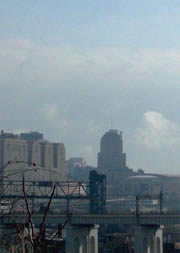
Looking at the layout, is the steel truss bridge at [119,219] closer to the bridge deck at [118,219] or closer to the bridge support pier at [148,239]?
the bridge deck at [118,219]

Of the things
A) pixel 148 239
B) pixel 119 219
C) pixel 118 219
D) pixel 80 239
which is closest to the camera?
pixel 80 239

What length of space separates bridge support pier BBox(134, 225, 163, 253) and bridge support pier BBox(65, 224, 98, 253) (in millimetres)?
4544

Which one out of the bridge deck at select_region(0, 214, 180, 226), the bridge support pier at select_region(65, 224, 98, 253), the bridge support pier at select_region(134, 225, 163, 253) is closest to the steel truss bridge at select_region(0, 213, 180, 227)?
the bridge deck at select_region(0, 214, 180, 226)

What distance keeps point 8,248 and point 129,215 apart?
289 ft

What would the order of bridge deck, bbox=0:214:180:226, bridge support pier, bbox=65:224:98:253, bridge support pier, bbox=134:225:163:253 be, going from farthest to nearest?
1. bridge deck, bbox=0:214:180:226
2. bridge support pier, bbox=134:225:163:253
3. bridge support pier, bbox=65:224:98:253

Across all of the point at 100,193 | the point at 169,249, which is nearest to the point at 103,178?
the point at 100,193

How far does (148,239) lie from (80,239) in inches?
291

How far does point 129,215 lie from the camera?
327ft

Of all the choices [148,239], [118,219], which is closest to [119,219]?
[118,219]

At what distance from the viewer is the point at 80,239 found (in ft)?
305

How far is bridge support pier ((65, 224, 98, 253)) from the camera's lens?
90.4 metres

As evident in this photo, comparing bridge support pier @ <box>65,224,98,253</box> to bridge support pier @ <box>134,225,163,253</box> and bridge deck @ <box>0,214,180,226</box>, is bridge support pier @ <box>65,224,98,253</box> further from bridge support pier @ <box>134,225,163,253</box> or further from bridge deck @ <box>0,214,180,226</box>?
bridge support pier @ <box>134,225,163,253</box>

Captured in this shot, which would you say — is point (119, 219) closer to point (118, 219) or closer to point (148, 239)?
point (118, 219)

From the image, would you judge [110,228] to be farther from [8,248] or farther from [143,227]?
[8,248]
